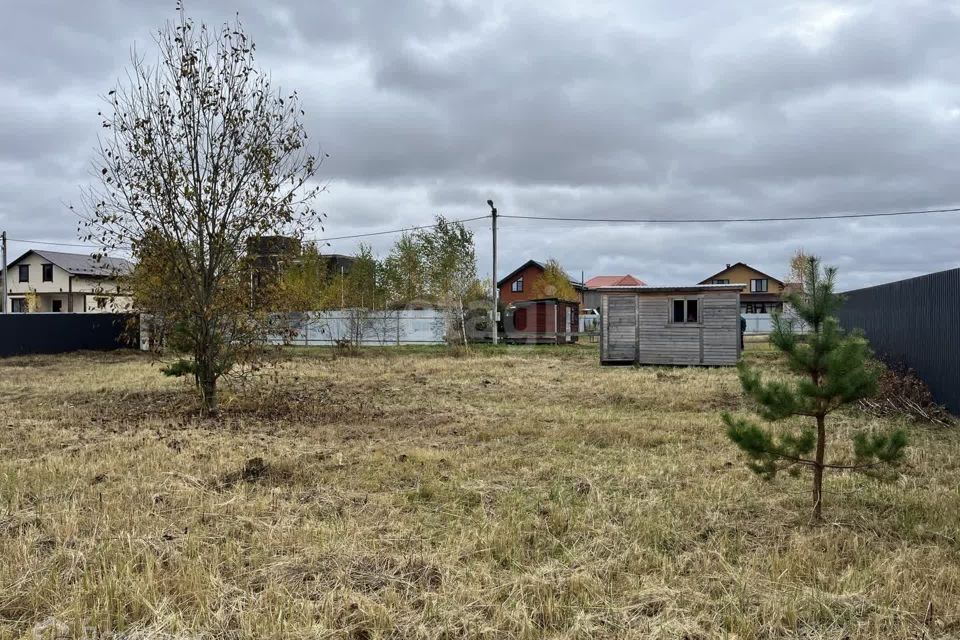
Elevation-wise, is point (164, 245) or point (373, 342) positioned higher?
point (164, 245)

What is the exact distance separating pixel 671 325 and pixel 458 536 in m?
16.7

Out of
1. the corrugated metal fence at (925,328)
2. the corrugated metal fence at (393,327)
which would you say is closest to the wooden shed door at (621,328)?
the corrugated metal fence at (925,328)

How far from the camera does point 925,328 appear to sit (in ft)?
32.9

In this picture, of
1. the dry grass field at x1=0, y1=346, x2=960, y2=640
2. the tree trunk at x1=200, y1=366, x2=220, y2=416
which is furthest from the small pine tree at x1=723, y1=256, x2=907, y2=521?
the tree trunk at x1=200, y1=366, x2=220, y2=416

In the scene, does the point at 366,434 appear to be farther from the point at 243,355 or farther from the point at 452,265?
the point at 452,265

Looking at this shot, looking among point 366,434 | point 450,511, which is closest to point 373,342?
point 366,434

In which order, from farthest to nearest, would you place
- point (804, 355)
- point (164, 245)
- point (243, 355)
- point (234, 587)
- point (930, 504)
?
1. point (243, 355)
2. point (164, 245)
3. point (930, 504)
4. point (804, 355)
5. point (234, 587)

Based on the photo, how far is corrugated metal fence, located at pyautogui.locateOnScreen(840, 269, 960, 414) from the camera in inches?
354

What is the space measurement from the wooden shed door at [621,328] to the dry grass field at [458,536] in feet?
37.2

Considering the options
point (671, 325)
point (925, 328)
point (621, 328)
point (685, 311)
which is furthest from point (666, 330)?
point (925, 328)

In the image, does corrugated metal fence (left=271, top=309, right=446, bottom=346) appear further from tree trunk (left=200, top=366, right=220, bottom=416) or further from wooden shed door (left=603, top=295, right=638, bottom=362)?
tree trunk (left=200, top=366, right=220, bottom=416)

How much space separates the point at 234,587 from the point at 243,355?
25.1ft

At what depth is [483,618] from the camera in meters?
3.16

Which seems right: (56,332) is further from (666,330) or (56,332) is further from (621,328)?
A: (666,330)
